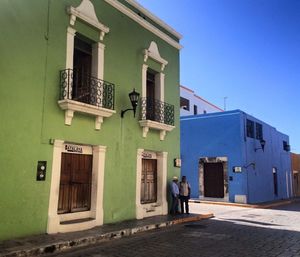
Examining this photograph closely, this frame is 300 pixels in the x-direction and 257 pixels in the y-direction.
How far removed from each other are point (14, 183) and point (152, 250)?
3.60 m

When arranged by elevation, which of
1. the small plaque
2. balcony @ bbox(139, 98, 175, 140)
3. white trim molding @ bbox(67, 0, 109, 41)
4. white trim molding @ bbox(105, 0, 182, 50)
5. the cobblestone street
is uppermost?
white trim molding @ bbox(105, 0, 182, 50)

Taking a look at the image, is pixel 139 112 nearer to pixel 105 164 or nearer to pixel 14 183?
pixel 105 164

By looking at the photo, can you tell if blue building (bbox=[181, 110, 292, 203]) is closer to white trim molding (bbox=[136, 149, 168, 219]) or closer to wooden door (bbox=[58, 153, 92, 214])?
white trim molding (bbox=[136, 149, 168, 219])

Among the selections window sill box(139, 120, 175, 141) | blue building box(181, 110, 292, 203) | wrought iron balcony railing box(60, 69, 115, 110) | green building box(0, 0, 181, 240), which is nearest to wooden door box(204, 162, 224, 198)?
blue building box(181, 110, 292, 203)

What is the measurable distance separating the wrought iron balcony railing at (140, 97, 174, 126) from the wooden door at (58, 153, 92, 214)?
9.87ft

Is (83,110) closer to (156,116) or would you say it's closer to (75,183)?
(75,183)

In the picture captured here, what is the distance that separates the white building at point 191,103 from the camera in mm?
36253

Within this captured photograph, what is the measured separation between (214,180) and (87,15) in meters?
14.1

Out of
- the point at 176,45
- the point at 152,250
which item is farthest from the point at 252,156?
the point at 152,250

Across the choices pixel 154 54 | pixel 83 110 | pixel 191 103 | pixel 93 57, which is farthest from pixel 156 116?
pixel 191 103

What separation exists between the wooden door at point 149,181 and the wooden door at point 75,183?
114 inches

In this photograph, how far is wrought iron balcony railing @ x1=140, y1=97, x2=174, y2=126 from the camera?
12.1 meters

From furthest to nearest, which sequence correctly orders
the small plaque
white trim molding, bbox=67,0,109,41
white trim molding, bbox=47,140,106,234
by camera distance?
the small plaque, white trim molding, bbox=67,0,109,41, white trim molding, bbox=47,140,106,234

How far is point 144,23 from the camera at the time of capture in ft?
41.5
